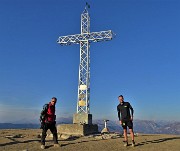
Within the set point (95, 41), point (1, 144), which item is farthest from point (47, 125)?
point (95, 41)

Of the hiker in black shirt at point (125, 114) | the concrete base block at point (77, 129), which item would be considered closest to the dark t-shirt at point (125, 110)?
the hiker in black shirt at point (125, 114)

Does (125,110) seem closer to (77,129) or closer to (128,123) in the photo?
(128,123)

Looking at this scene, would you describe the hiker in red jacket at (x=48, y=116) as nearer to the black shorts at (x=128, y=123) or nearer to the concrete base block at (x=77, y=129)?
the black shorts at (x=128, y=123)

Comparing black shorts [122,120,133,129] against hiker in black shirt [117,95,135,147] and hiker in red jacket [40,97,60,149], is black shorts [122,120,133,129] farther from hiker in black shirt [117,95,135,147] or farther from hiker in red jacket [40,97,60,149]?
hiker in red jacket [40,97,60,149]

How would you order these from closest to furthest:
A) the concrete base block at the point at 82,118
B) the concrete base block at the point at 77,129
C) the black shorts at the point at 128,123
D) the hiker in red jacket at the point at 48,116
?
the hiker in red jacket at the point at 48,116 → the black shorts at the point at 128,123 → the concrete base block at the point at 77,129 → the concrete base block at the point at 82,118

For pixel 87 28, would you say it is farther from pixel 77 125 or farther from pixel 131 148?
pixel 131 148

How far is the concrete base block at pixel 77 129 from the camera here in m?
23.0

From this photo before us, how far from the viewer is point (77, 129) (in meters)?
23.2

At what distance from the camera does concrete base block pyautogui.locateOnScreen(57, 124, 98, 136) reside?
23016mm

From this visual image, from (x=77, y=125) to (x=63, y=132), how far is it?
1.36 m

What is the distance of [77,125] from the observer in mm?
23375

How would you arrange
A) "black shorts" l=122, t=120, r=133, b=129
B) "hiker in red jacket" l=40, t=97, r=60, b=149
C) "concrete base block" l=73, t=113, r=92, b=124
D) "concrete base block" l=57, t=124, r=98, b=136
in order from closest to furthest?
"hiker in red jacket" l=40, t=97, r=60, b=149 → "black shorts" l=122, t=120, r=133, b=129 → "concrete base block" l=57, t=124, r=98, b=136 → "concrete base block" l=73, t=113, r=92, b=124

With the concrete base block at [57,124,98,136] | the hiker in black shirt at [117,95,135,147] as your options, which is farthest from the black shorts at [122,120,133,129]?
the concrete base block at [57,124,98,136]

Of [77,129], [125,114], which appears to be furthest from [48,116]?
[77,129]
